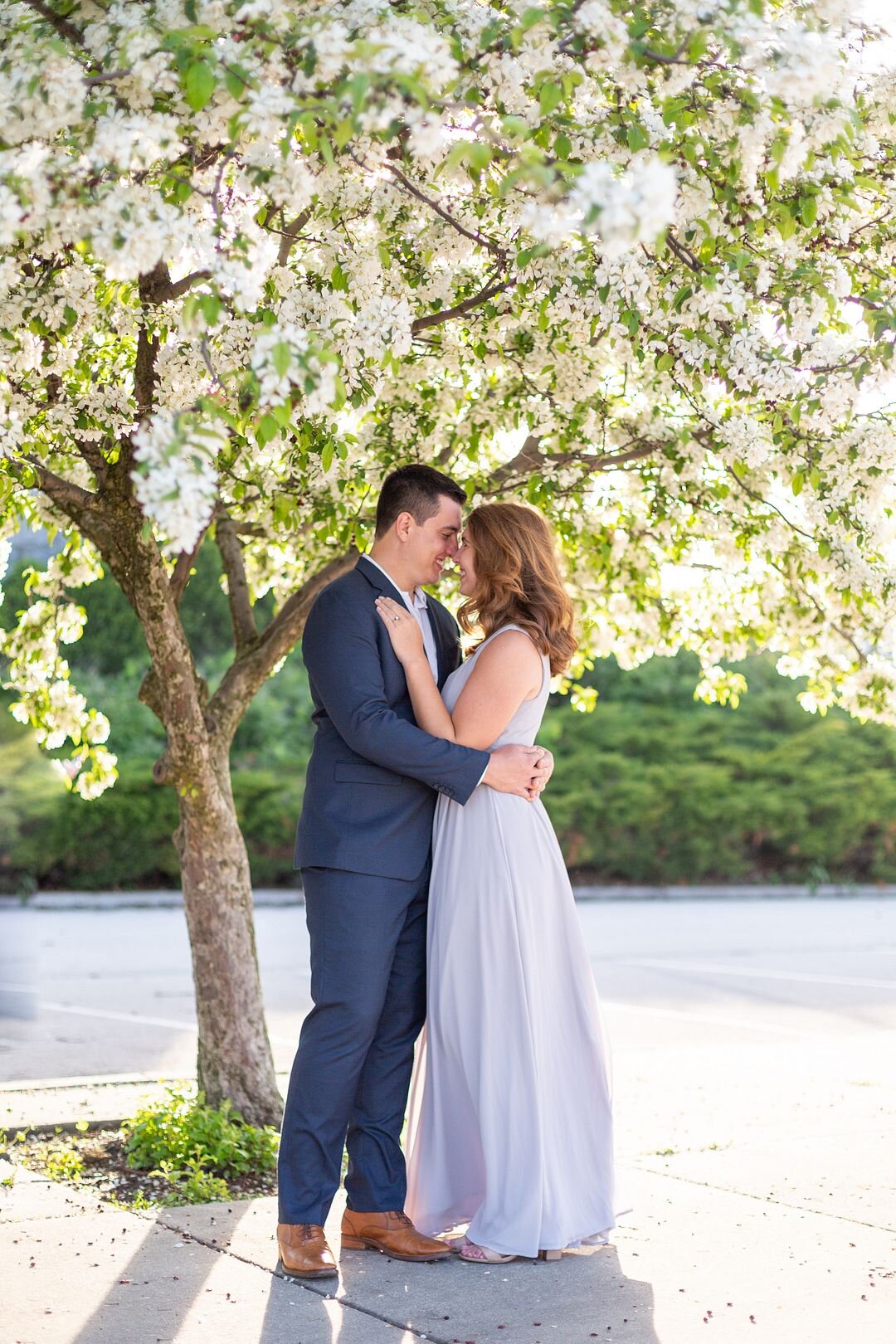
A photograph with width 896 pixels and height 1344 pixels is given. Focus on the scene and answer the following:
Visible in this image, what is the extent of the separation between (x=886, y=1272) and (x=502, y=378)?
334cm

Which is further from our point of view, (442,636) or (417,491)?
(442,636)

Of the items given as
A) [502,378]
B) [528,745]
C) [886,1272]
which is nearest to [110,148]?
[528,745]

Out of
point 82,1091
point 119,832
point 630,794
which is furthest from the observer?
point 630,794

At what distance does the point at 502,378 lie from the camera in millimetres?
5660

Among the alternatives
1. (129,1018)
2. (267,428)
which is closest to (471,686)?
(267,428)

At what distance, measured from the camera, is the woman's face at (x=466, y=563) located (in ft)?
14.3

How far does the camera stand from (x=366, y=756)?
13.4 feet

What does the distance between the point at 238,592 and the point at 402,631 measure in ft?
6.67

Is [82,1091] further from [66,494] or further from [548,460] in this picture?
[548,460]

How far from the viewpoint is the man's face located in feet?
14.3

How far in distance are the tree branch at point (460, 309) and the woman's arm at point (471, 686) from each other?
918 millimetres

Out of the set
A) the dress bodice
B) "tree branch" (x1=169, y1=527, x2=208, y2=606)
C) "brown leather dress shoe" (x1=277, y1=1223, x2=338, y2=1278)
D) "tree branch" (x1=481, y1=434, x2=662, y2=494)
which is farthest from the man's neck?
"brown leather dress shoe" (x1=277, y1=1223, x2=338, y2=1278)

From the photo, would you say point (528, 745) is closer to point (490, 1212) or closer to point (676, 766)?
point (490, 1212)

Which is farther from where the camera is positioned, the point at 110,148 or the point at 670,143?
the point at 670,143
